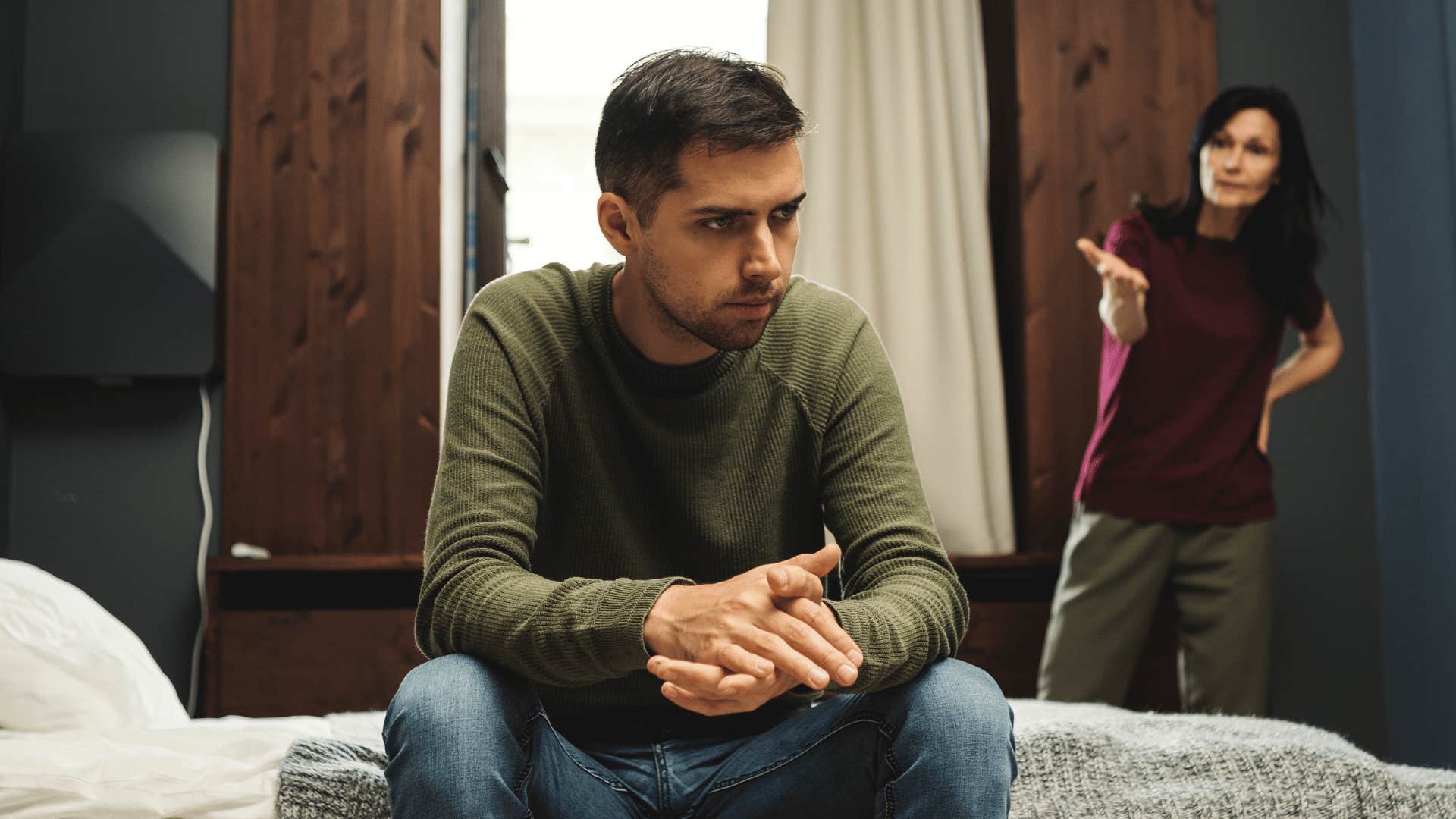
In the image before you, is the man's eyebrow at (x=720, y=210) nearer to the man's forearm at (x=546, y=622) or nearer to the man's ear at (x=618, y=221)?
the man's ear at (x=618, y=221)

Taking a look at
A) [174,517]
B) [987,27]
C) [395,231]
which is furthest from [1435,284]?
[174,517]

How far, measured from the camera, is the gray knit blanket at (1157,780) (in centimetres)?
121

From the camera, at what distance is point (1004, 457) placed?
10.1 feet

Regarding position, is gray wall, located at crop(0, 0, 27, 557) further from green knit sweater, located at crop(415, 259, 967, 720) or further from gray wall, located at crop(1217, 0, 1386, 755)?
gray wall, located at crop(1217, 0, 1386, 755)

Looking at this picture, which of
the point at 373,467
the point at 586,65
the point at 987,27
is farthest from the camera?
the point at 586,65

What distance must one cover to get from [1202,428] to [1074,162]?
874 mm

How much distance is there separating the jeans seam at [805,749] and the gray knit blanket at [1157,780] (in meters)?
0.28

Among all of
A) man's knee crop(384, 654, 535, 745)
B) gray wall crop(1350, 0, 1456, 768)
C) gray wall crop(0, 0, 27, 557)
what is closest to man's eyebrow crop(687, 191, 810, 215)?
man's knee crop(384, 654, 535, 745)

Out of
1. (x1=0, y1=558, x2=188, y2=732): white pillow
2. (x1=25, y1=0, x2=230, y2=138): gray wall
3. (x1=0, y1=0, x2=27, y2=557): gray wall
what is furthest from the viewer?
(x1=25, y1=0, x2=230, y2=138): gray wall

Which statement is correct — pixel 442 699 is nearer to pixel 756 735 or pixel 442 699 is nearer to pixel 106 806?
pixel 756 735

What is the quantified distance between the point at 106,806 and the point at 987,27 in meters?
2.80

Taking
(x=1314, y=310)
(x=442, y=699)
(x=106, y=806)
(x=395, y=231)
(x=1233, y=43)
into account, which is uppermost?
(x=1233, y=43)

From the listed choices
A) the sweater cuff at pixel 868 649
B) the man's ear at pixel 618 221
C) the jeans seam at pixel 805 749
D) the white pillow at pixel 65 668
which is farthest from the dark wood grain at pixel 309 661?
the sweater cuff at pixel 868 649

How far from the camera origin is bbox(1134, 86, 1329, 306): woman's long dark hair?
2453mm
